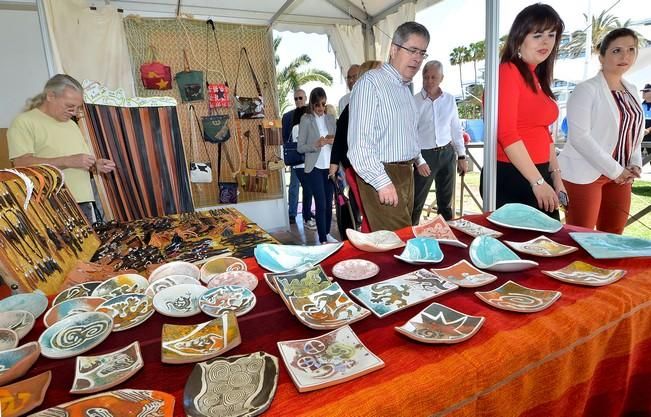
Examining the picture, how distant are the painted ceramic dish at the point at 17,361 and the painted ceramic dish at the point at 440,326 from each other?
0.60 m

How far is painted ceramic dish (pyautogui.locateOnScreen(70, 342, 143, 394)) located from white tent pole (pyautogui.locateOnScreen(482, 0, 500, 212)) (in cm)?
149

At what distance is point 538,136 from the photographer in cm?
138

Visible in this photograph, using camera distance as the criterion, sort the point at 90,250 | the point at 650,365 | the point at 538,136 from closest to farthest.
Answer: the point at 650,365 < the point at 538,136 < the point at 90,250

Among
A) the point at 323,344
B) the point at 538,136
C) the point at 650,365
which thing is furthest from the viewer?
the point at 538,136

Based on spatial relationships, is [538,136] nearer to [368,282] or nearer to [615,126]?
[615,126]

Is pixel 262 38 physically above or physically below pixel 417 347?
above

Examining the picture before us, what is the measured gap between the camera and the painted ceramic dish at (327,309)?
662 millimetres

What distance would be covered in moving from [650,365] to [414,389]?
2.08ft

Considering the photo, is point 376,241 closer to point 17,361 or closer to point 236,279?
point 236,279

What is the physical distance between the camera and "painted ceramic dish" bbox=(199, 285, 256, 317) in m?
0.73

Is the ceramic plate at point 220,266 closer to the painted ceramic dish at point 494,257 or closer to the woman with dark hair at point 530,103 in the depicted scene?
the painted ceramic dish at point 494,257

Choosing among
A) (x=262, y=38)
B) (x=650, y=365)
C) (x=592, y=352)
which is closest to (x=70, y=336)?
(x=592, y=352)

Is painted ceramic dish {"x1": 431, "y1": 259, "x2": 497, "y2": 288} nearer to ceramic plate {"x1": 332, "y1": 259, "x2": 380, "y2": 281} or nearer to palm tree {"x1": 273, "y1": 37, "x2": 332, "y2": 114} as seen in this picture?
ceramic plate {"x1": 332, "y1": 259, "x2": 380, "y2": 281}

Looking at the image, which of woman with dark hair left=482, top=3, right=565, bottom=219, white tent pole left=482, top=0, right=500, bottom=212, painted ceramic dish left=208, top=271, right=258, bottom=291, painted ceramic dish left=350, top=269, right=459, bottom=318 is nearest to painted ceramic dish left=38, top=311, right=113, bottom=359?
painted ceramic dish left=208, top=271, right=258, bottom=291
